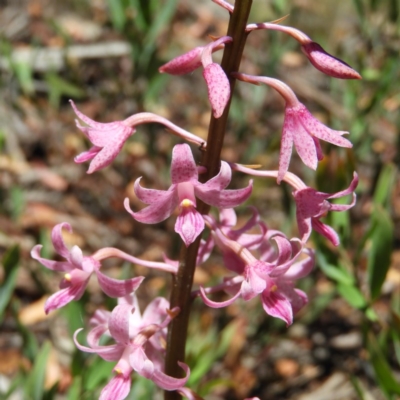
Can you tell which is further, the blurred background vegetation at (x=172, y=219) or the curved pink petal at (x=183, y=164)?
the blurred background vegetation at (x=172, y=219)

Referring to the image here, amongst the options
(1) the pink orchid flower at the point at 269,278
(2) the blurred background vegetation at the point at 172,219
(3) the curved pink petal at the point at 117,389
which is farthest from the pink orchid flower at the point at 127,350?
(2) the blurred background vegetation at the point at 172,219

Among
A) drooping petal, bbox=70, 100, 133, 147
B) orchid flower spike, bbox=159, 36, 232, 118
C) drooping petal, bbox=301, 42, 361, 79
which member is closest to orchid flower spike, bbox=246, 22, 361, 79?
drooping petal, bbox=301, 42, 361, 79

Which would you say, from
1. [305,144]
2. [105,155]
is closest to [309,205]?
[305,144]

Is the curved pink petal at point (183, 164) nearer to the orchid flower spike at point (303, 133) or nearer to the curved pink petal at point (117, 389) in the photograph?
the orchid flower spike at point (303, 133)

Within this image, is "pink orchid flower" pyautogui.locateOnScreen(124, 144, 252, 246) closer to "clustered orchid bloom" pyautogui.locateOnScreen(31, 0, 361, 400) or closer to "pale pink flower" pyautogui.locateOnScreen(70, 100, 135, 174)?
"clustered orchid bloom" pyautogui.locateOnScreen(31, 0, 361, 400)

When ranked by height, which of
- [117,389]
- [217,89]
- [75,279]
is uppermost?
[217,89]

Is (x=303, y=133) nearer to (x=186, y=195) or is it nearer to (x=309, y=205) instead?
(x=309, y=205)
